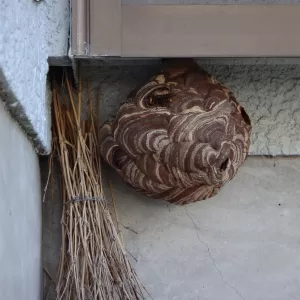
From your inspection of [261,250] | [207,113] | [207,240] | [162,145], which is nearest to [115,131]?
[162,145]

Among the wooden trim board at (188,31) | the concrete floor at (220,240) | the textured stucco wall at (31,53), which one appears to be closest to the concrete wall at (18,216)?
the textured stucco wall at (31,53)

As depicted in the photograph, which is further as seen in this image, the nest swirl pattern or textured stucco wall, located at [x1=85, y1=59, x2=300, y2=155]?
textured stucco wall, located at [x1=85, y1=59, x2=300, y2=155]

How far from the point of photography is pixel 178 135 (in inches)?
73.0

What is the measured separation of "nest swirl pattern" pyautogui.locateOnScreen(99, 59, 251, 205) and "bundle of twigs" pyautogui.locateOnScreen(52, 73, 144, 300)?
0.09 metres

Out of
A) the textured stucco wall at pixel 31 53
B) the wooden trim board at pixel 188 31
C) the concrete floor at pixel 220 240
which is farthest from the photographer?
the concrete floor at pixel 220 240

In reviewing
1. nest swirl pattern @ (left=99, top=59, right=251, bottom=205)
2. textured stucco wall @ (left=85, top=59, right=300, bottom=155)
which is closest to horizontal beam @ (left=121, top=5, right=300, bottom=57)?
A: nest swirl pattern @ (left=99, top=59, right=251, bottom=205)

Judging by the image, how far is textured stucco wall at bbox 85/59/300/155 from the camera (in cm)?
216

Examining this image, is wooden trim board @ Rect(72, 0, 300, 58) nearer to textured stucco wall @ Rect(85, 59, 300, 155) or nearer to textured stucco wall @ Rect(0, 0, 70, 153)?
textured stucco wall @ Rect(0, 0, 70, 153)

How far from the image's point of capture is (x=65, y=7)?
1.87 m

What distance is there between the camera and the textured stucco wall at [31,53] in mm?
1269

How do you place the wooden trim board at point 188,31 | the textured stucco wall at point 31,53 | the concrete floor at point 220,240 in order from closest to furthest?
1. the textured stucco wall at point 31,53
2. the wooden trim board at point 188,31
3. the concrete floor at point 220,240

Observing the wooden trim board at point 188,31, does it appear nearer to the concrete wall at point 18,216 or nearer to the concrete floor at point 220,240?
the concrete wall at point 18,216

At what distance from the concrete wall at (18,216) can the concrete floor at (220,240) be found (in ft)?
0.82

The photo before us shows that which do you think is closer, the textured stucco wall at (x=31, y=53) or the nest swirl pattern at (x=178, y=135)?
the textured stucco wall at (x=31, y=53)
